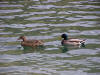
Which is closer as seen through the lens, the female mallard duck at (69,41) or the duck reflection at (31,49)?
the duck reflection at (31,49)

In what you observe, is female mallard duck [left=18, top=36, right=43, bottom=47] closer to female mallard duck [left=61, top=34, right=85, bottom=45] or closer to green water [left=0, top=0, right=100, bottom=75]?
green water [left=0, top=0, right=100, bottom=75]

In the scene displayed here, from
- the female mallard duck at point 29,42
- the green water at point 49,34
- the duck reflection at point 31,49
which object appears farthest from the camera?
the female mallard duck at point 29,42

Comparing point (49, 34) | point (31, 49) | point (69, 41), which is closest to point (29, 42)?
point (31, 49)

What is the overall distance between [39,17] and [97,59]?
27.1 ft

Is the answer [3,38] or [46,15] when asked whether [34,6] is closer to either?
[46,15]

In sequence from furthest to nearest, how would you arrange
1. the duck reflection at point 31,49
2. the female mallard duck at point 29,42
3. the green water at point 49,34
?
the female mallard duck at point 29,42 → the duck reflection at point 31,49 → the green water at point 49,34

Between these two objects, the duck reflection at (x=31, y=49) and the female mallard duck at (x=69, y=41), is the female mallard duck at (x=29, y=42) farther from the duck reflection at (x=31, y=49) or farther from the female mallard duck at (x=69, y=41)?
the female mallard duck at (x=69, y=41)

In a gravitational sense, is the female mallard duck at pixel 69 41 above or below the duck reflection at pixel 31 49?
above

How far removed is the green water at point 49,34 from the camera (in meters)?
15.7

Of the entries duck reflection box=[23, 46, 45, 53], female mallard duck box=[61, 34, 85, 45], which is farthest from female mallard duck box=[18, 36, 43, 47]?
female mallard duck box=[61, 34, 85, 45]

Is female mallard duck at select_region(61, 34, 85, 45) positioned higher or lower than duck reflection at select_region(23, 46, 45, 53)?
higher

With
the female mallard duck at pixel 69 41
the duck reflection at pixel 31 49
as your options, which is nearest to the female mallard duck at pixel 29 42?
the duck reflection at pixel 31 49

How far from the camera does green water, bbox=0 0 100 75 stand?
15719mm

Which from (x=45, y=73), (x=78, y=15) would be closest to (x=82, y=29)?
(x=78, y=15)
